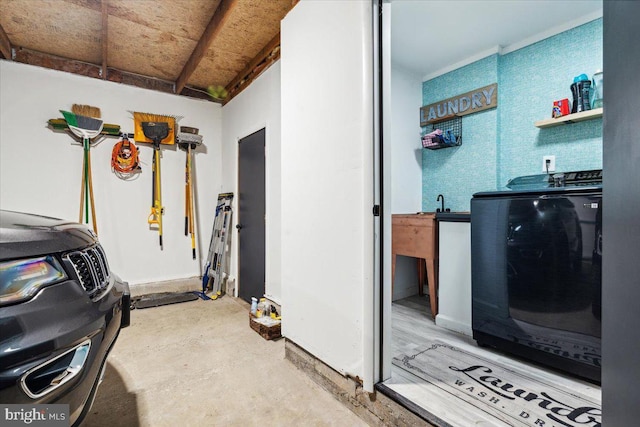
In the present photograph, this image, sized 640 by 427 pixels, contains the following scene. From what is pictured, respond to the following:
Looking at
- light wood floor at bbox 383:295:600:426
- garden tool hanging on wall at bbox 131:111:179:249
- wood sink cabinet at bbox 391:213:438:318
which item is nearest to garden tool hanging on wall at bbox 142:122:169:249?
garden tool hanging on wall at bbox 131:111:179:249

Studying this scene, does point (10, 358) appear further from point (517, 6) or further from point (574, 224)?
point (517, 6)

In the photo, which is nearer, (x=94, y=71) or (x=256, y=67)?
(x=256, y=67)

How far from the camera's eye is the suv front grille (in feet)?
3.24

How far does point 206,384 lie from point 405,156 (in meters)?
2.89

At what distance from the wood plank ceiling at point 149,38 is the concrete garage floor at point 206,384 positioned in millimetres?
2589

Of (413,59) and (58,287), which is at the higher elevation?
(413,59)

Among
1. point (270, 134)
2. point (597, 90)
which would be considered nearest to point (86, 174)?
point (270, 134)

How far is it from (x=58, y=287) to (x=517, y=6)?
11.1ft

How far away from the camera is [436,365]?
1793 mm

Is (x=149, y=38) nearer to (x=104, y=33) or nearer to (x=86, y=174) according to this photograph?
(x=104, y=33)

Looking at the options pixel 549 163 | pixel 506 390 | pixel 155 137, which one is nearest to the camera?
pixel 506 390

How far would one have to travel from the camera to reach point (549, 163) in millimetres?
2594

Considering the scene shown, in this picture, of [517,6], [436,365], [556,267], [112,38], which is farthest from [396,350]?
[112,38]

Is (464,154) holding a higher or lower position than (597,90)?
lower
